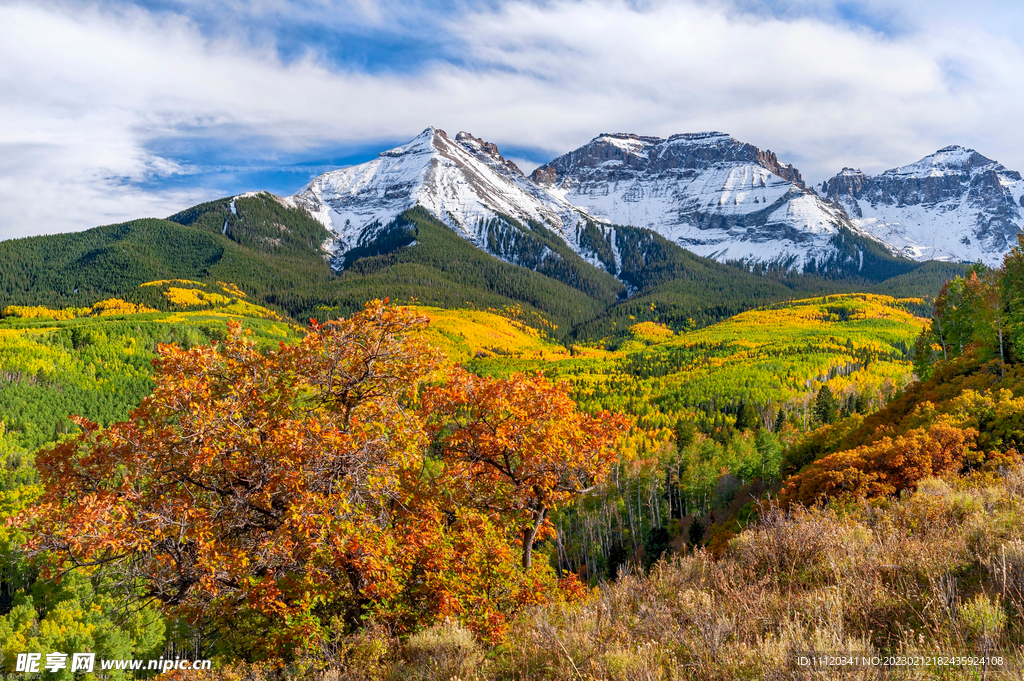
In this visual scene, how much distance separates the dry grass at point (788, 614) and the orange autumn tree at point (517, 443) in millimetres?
3255

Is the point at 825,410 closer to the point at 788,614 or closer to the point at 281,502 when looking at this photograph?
the point at 788,614

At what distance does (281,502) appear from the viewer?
1082 cm

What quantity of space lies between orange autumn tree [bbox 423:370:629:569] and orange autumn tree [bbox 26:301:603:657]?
894 millimetres

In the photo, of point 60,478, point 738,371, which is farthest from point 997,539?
point 738,371

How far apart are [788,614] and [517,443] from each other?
723 centimetres

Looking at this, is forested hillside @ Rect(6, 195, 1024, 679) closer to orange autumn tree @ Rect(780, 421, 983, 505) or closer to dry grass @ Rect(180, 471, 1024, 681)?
dry grass @ Rect(180, 471, 1024, 681)

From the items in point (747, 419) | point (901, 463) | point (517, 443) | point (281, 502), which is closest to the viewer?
point (281, 502)

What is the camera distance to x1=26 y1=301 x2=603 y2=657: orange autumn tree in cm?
930

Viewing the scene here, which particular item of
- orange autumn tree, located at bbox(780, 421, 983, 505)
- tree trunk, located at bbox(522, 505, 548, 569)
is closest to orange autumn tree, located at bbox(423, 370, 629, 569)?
tree trunk, located at bbox(522, 505, 548, 569)

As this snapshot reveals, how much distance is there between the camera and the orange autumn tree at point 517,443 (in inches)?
482

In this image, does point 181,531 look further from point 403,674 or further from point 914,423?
point 914,423

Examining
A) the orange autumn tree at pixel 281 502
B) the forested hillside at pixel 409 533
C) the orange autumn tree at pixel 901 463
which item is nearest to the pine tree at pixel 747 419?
the orange autumn tree at pixel 901 463

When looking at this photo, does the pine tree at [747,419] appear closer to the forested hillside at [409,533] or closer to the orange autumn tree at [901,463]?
the orange autumn tree at [901,463]

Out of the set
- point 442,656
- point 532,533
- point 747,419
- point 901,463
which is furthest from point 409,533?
point 747,419
